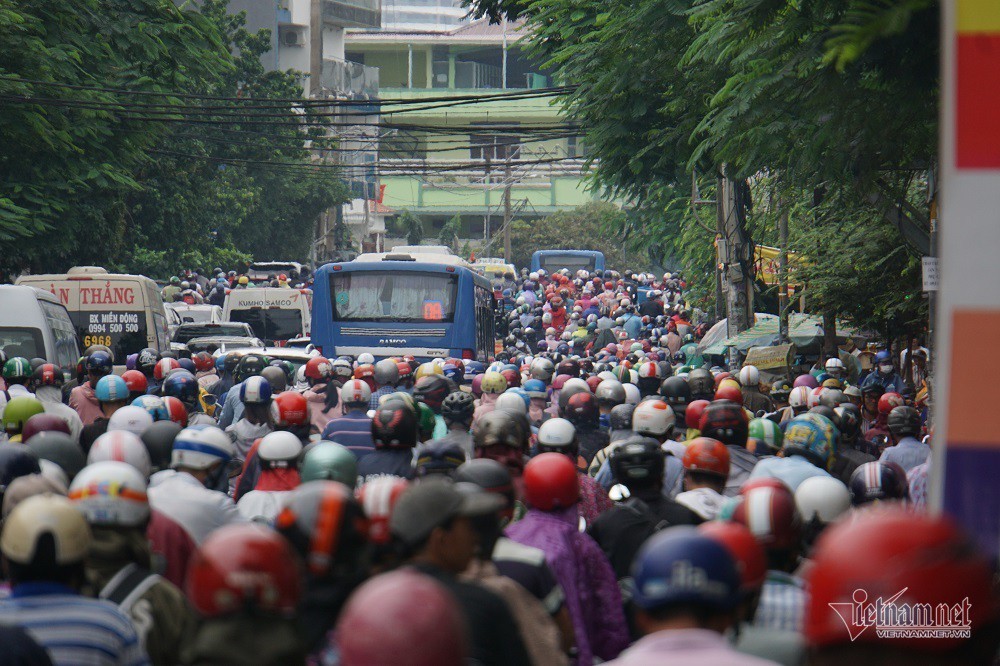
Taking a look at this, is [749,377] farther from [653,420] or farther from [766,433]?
[653,420]

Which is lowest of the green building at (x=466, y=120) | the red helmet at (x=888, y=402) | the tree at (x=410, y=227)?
the red helmet at (x=888, y=402)

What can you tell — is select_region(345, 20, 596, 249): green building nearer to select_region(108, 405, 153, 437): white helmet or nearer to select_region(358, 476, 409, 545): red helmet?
select_region(108, 405, 153, 437): white helmet

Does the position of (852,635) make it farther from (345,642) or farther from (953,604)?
(345,642)

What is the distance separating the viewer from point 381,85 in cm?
9638

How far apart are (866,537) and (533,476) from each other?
10.4 feet

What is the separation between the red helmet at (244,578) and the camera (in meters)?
3.20

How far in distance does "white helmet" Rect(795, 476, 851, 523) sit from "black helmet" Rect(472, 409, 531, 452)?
62.5 inches

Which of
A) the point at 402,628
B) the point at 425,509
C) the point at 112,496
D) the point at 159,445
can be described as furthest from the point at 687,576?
the point at 159,445

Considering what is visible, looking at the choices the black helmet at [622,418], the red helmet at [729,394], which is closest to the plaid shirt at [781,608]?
the black helmet at [622,418]

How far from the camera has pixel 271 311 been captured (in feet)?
102

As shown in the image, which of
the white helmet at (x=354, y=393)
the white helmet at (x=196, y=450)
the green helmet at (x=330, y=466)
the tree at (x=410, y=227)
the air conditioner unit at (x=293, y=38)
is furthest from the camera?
Answer: the tree at (x=410, y=227)

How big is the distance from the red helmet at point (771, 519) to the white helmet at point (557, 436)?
275 centimetres

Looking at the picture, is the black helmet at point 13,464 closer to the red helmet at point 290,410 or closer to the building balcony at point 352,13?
the red helmet at point 290,410

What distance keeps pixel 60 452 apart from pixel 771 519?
4012 millimetres
